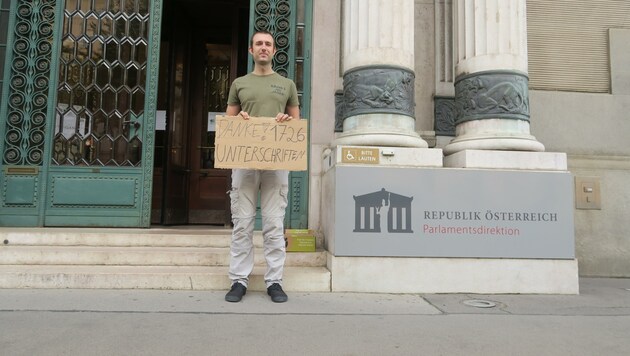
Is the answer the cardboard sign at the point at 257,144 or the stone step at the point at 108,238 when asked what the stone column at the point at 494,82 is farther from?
the stone step at the point at 108,238

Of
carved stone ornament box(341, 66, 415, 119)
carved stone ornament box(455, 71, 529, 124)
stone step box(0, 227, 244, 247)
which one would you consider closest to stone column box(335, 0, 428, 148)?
carved stone ornament box(341, 66, 415, 119)

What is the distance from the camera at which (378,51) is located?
16.7 ft

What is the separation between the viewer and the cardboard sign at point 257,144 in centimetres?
399

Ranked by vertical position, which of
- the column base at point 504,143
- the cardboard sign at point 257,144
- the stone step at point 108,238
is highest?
the column base at point 504,143

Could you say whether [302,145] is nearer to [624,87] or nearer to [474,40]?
[474,40]

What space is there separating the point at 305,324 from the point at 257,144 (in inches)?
63.2

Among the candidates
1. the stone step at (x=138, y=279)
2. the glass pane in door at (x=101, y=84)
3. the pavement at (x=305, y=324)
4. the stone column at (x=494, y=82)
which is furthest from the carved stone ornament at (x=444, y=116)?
the glass pane in door at (x=101, y=84)

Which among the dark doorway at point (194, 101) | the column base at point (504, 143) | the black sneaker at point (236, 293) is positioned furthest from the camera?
the dark doorway at point (194, 101)

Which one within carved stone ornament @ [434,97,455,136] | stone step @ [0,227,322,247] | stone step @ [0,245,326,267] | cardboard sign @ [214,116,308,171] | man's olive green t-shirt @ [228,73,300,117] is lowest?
stone step @ [0,245,326,267]

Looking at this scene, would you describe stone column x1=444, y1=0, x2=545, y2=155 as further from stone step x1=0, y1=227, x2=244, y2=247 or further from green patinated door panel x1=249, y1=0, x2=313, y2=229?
stone step x1=0, y1=227, x2=244, y2=247

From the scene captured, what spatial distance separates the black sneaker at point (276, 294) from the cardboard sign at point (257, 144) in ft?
3.53

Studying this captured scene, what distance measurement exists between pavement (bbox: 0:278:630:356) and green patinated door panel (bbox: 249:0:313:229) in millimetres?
2065

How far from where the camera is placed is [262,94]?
409 cm

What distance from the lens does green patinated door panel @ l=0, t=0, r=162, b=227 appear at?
6.03m
